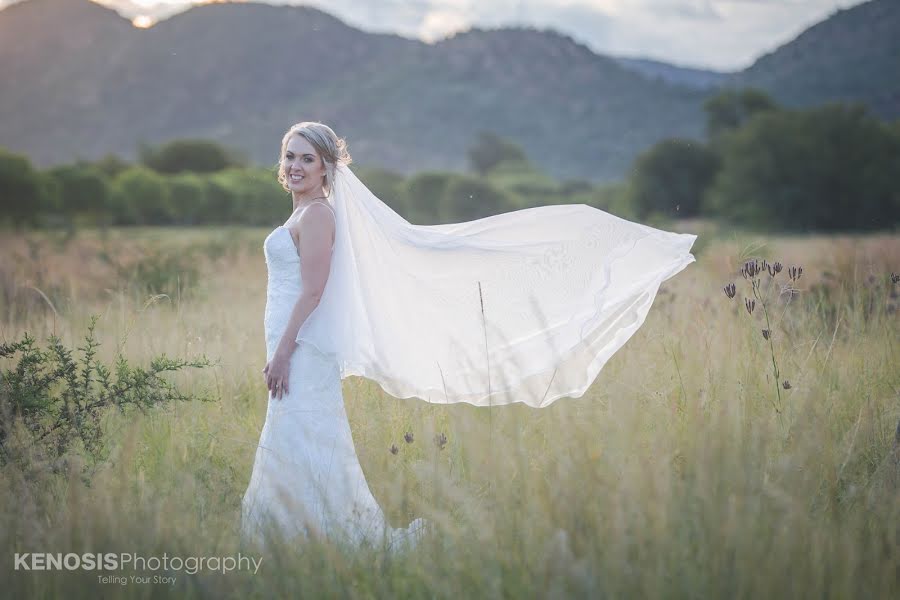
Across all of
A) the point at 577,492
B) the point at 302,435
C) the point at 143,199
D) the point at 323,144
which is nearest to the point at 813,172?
the point at 143,199

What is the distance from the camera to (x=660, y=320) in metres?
7.65

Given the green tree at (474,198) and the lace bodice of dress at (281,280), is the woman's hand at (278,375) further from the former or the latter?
the green tree at (474,198)

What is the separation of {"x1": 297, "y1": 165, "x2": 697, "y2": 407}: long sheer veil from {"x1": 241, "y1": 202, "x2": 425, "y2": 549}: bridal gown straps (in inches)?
5.8

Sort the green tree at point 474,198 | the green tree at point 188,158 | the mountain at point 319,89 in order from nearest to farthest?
the green tree at point 474,198
the green tree at point 188,158
the mountain at point 319,89

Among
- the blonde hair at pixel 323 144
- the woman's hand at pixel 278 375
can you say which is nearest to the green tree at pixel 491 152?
the blonde hair at pixel 323 144

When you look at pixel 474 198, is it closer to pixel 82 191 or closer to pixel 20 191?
pixel 82 191

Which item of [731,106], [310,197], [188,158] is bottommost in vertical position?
[310,197]

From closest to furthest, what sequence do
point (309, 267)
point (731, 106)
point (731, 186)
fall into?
point (309, 267) < point (731, 186) < point (731, 106)

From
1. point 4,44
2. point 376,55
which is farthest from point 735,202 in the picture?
point 4,44

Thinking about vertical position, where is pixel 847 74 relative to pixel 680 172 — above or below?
above

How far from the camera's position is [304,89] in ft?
565

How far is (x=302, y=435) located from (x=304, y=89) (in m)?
178

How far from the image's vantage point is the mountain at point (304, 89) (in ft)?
468

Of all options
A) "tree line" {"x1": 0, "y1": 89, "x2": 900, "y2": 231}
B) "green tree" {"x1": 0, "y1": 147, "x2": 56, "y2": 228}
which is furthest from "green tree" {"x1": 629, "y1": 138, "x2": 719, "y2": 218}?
"green tree" {"x1": 0, "y1": 147, "x2": 56, "y2": 228}
